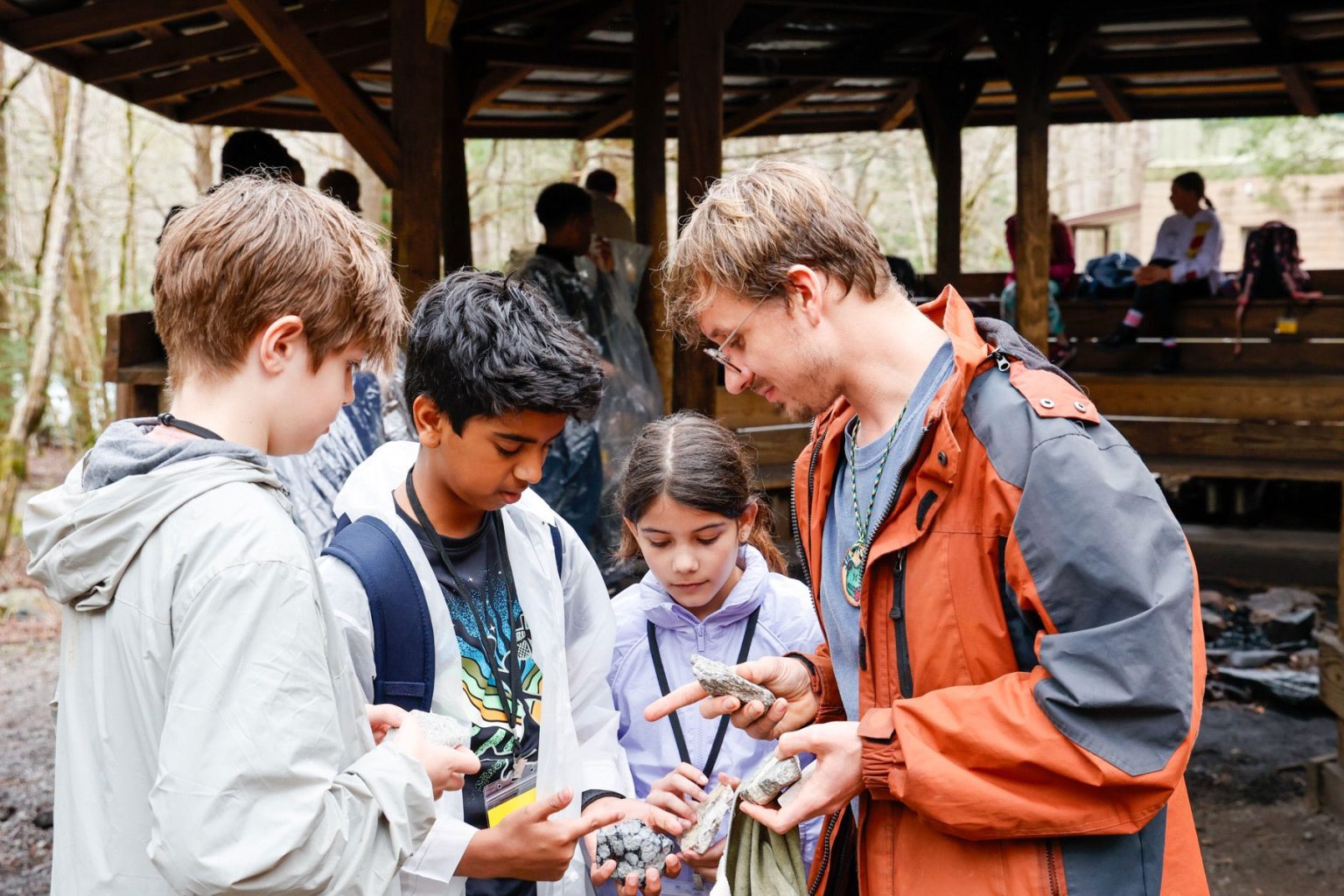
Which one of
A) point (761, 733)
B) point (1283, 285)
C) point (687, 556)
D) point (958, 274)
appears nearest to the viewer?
point (761, 733)

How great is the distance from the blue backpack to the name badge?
233 millimetres

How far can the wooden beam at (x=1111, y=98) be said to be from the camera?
10.3m

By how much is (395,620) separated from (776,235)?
0.90 m

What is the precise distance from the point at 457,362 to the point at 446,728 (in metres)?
0.68

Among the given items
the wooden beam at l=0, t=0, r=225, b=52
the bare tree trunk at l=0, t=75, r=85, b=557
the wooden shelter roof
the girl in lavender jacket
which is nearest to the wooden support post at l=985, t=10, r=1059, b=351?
the wooden shelter roof

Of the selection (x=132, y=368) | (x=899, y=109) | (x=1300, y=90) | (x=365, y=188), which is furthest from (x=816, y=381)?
(x=365, y=188)

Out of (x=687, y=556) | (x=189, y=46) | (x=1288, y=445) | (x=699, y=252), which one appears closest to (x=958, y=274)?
(x=1288, y=445)

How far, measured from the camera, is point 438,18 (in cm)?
506

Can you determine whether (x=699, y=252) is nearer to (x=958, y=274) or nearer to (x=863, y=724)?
(x=863, y=724)

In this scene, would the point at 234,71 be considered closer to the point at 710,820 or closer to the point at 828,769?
the point at 710,820

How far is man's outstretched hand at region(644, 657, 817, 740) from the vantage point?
2.15m

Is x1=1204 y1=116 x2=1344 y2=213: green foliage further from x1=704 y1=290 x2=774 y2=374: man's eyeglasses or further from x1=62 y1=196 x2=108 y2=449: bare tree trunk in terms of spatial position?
x1=704 y1=290 x2=774 y2=374: man's eyeglasses

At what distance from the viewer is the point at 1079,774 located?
1630 mm

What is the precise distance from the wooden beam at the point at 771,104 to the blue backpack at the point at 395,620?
26.8 feet
